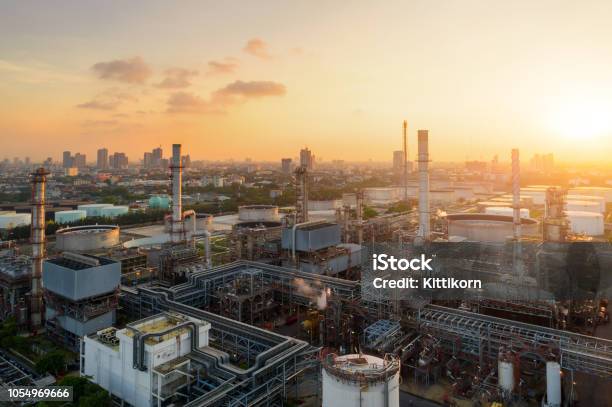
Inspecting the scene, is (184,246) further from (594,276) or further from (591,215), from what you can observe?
(591,215)

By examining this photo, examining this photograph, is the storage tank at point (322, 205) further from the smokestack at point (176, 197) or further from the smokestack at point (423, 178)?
the smokestack at point (423, 178)

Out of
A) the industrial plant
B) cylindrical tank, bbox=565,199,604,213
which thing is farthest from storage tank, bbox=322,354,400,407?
cylindrical tank, bbox=565,199,604,213

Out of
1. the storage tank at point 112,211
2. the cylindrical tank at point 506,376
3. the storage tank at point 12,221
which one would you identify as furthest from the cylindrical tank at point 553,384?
the storage tank at point 112,211

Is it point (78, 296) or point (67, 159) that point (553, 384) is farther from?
point (67, 159)

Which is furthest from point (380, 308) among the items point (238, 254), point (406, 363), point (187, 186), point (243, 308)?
point (187, 186)

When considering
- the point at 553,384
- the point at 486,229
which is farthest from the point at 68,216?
the point at 553,384

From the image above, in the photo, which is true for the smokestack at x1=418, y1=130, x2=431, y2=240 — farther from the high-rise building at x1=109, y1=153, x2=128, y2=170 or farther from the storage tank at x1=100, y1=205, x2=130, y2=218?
the high-rise building at x1=109, y1=153, x2=128, y2=170
